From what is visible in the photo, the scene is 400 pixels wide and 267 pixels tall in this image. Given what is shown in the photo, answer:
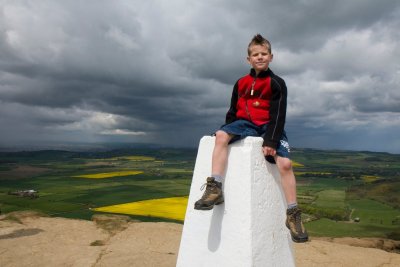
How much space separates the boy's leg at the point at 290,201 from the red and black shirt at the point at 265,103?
247mm

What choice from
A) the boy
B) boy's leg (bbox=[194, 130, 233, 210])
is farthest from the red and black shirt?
boy's leg (bbox=[194, 130, 233, 210])

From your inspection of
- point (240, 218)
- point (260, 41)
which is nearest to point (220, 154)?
point (240, 218)

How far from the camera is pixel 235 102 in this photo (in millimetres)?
4477

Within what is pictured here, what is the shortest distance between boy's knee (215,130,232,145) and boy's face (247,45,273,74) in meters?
0.88

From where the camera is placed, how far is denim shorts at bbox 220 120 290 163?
13.4 feet

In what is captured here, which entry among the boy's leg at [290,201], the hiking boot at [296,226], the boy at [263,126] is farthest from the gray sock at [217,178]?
the hiking boot at [296,226]

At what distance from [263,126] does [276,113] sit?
26 centimetres

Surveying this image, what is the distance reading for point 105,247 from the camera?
33.1 feet

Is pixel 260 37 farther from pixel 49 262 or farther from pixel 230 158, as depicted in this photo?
pixel 49 262

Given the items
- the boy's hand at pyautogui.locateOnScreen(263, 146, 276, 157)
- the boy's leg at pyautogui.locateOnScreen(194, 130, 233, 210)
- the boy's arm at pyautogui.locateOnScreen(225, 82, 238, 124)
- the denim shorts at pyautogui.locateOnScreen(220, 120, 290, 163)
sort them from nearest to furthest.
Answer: the boy's leg at pyautogui.locateOnScreen(194, 130, 233, 210) → the boy's hand at pyautogui.locateOnScreen(263, 146, 276, 157) → the denim shorts at pyautogui.locateOnScreen(220, 120, 290, 163) → the boy's arm at pyautogui.locateOnScreen(225, 82, 238, 124)

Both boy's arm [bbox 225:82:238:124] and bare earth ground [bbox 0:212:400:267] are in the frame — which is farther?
bare earth ground [bbox 0:212:400:267]

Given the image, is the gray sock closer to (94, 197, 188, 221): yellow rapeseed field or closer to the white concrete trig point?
the white concrete trig point

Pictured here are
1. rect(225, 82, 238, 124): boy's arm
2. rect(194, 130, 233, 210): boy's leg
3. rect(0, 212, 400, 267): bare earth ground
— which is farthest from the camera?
rect(0, 212, 400, 267): bare earth ground

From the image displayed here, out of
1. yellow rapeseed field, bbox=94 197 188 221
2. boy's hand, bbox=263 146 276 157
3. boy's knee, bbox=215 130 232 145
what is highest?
boy's knee, bbox=215 130 232 145
